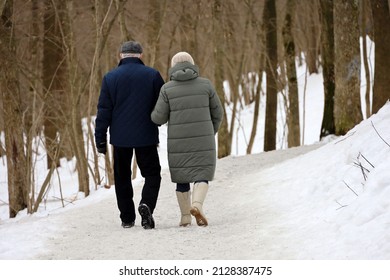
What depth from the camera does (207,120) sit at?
6945 millimetres

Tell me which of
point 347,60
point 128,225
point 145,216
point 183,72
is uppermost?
point 183,72

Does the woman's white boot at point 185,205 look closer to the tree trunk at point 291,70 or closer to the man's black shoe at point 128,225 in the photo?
the man's black shoe at point 128,225

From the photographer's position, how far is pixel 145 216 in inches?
273

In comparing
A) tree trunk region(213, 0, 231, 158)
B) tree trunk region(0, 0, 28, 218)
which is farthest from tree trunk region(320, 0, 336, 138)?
tree trunk region(0, 0, 28, 218)

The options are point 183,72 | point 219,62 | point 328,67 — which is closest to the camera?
point 183,72

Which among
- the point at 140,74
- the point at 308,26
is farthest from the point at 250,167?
the point at 308,26

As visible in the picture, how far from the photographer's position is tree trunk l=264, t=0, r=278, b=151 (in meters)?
15.9

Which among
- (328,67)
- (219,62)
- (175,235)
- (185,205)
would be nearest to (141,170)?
(185,205)

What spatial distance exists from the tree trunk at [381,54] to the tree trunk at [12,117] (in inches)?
251

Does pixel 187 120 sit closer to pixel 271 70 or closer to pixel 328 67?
pixel 328 67

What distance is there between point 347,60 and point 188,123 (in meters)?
5.61

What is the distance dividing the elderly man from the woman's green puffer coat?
0.19 meters
